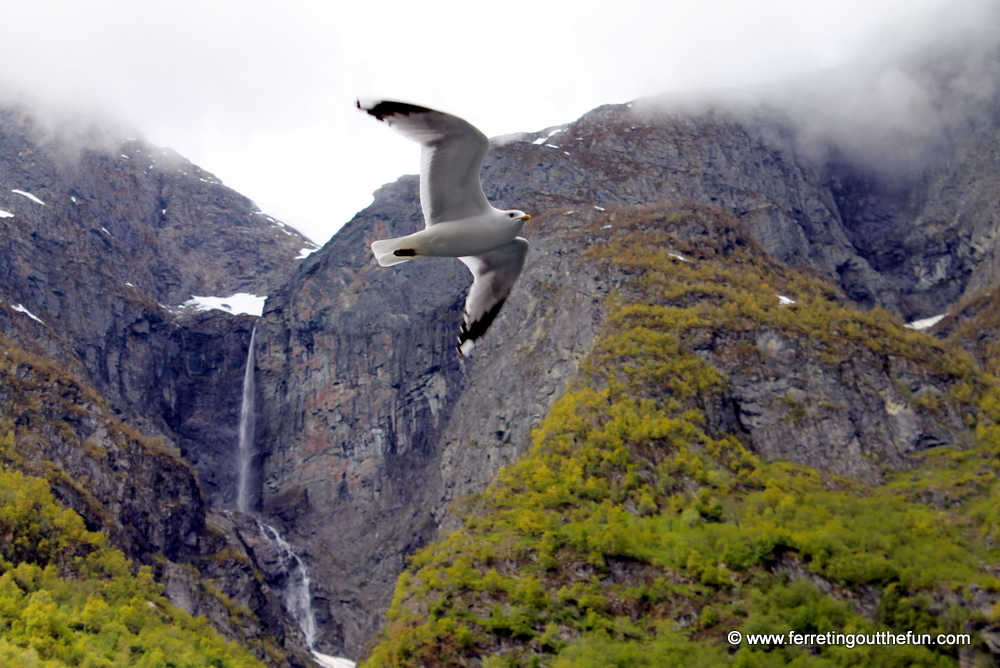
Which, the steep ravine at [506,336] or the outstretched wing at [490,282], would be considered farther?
the steep ravine at [506,336]

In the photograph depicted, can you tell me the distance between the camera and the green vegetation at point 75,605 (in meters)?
30.8

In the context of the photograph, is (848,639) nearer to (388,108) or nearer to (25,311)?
(388,108)

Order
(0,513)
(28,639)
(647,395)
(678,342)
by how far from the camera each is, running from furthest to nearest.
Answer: (678,342)
(647,395)
(0,513)
(28,639)

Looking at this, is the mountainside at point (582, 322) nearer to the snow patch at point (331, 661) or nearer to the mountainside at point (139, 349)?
the snow patch at point (331, 661)

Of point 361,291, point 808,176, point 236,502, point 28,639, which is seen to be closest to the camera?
point 28,639

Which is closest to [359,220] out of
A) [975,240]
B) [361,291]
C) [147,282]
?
[361,291]

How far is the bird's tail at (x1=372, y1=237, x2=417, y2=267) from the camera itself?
37.3 ft

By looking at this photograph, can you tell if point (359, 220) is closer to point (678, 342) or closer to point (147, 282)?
point (147, 282)

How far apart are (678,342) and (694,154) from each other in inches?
1722

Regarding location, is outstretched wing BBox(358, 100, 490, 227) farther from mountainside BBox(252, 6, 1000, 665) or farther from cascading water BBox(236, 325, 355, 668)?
cascading water BBox(236, 325, 355, 668)

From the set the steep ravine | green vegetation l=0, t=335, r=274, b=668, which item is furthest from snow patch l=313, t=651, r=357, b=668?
green vegetation l=0, t=335, r=274, b=668

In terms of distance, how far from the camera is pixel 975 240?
80188 mm

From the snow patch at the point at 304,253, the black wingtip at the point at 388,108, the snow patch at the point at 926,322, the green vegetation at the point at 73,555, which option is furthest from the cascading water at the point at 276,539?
the snow patch at the point at 926,322

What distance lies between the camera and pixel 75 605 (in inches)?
1414
